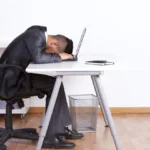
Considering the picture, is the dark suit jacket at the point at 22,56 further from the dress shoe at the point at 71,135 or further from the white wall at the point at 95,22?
the white wall at the point at 95,22

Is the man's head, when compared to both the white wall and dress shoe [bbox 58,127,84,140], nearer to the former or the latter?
dress shoe [bbox 58,127,84,140]

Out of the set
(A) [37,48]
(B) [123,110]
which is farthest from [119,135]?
(A) [37,48]

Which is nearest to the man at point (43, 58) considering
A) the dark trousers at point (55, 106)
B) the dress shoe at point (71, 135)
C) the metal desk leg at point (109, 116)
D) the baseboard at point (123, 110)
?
the dark trousers at point (55, 106)

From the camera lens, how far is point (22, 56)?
272cm

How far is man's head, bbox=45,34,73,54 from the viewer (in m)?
2.88

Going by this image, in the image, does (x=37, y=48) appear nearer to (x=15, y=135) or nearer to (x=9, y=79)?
(x=9, y=79)

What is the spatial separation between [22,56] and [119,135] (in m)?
1.23

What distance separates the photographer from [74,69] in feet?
7.93

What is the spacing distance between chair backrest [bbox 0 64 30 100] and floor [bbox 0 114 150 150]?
0.51 m

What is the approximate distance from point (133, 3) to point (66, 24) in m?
0.81

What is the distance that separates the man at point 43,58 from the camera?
264cm

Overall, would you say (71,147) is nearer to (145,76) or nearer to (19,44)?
Answer: (19,44)

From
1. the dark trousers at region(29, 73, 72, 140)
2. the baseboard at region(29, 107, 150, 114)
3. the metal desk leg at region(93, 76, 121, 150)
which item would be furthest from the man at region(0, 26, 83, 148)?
the baseboard at region(29, 107, 150, 114)

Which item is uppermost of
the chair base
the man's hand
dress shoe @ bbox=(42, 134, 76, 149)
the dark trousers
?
the man's hand
